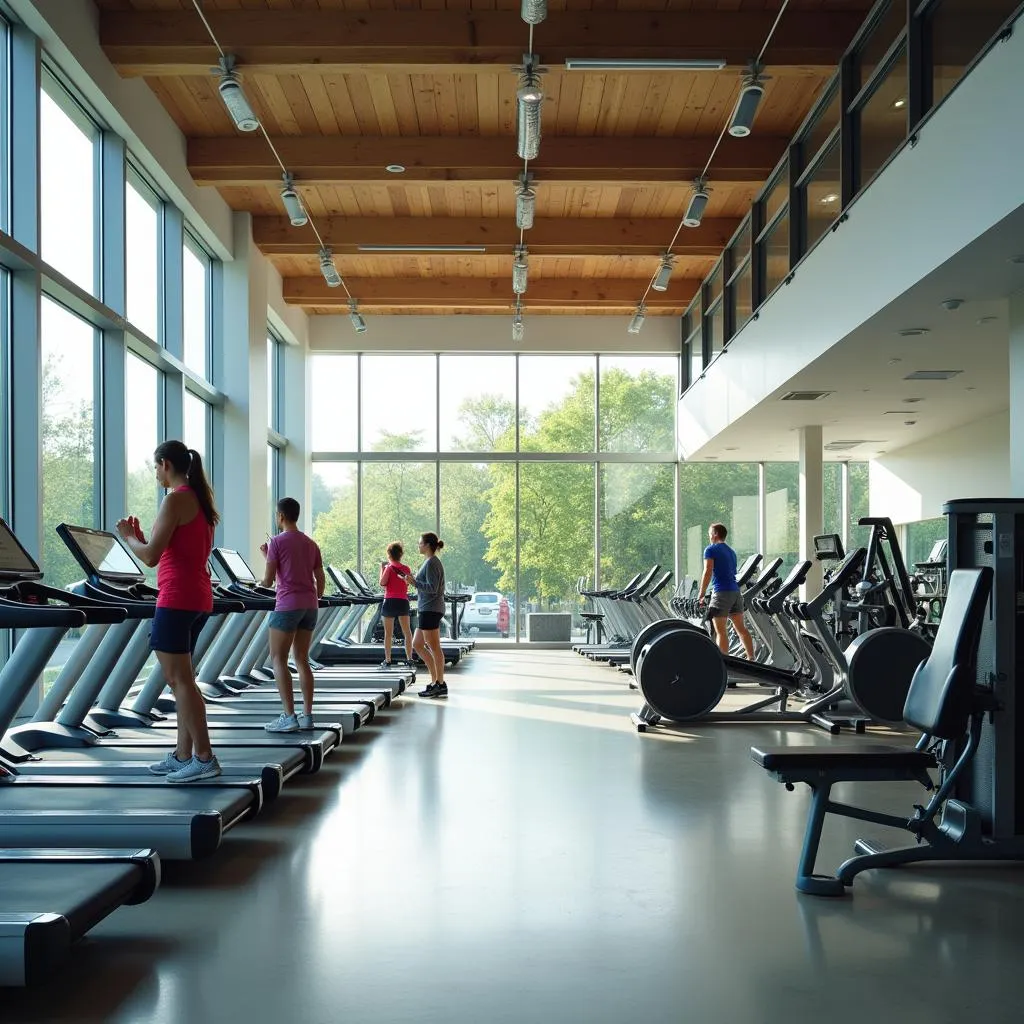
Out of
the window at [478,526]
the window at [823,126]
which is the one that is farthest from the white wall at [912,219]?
the window at [478,526]

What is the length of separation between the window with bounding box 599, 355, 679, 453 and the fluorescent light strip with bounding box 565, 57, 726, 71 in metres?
8.37

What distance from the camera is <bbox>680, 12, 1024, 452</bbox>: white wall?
5.00 metres

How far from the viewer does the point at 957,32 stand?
5668 mm

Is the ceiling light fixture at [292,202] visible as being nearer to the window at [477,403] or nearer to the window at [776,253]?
the window at [776,253]

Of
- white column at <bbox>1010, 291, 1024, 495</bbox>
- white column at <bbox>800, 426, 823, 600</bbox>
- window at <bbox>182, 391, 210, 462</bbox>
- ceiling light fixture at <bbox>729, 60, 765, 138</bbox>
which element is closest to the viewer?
white column at <bbox>1010, 291, 1024, 495</bbox>

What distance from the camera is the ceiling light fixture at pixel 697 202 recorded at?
916 centimetres

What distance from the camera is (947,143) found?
5602 mm

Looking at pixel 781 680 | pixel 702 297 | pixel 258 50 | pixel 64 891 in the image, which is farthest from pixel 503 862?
pixel 702 297

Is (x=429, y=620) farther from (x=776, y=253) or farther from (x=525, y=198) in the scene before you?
(x=776, y=253)

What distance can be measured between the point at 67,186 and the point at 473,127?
11.2ft

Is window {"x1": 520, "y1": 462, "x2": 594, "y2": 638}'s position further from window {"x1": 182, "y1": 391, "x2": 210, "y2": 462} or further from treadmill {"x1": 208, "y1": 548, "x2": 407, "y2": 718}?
treadmill {"x1": 208, "y1": 548, "x2": 407, "y2": 718}

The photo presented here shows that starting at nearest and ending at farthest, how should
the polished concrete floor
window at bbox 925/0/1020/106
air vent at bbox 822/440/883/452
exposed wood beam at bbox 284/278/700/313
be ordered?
the polished concrete floor < window at bbox 925/0/1020/106 < air vent at bbox 822/440/883/452 < exposed wood beam at bbox 284/278/700/313

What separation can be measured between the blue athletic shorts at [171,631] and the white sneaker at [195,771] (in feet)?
1.39

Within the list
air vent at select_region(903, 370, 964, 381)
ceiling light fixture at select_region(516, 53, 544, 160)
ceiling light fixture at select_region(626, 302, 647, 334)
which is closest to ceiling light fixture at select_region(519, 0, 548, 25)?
ceiling light fixture at select_region(516, 53, 544, 160)
